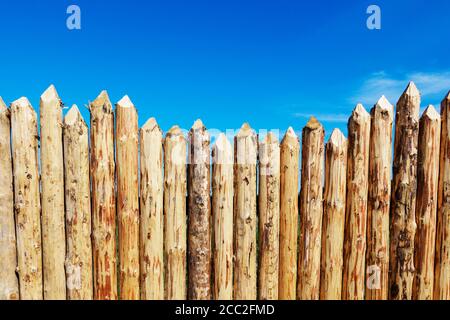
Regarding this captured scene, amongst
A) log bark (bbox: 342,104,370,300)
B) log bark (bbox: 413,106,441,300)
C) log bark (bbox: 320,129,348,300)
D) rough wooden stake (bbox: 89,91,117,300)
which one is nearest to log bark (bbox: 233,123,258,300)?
log bark (bbox: 320,129,348,300)

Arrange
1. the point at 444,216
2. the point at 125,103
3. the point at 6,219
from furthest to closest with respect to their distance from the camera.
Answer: the point at 444,216 < the point at 6,219 < the point at 125,103

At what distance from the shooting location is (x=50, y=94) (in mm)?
5508

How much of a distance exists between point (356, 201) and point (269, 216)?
105 centimetres

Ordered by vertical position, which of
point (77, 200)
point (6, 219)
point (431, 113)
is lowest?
point (6, 219)

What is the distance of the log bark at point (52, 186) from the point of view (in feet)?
17.9

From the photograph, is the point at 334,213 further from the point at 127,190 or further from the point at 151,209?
the point at 127,190

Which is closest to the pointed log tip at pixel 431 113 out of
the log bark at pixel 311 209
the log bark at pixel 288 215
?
the log bark at pixel 311 209

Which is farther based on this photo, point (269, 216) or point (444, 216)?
point (444, 216)

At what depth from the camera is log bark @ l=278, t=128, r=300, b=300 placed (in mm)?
5383

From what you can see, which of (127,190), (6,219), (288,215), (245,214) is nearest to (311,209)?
(288,215)

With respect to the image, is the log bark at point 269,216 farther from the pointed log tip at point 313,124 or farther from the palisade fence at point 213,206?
the pointed log tip at point 313,124

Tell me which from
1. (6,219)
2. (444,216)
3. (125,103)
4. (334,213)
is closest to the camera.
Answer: (125,103)

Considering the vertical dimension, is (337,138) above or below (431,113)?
below
